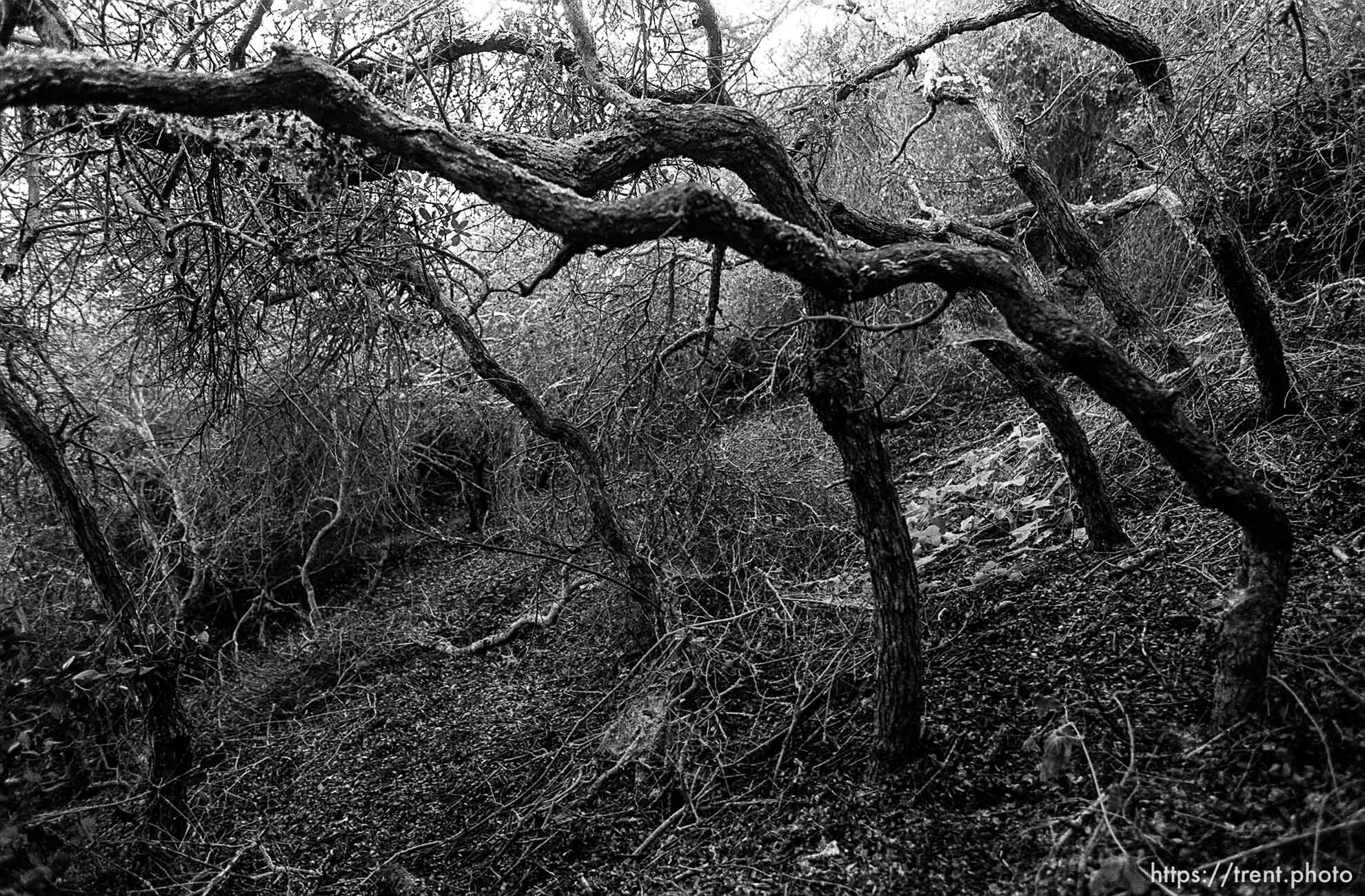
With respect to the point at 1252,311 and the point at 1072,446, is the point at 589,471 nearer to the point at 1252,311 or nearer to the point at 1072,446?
the point at 1072,446

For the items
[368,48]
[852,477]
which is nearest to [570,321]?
[368,48]

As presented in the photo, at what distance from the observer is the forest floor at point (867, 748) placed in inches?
93.3

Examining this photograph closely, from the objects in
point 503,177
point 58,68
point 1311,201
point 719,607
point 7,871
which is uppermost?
point 58,68

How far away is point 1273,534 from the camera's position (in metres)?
2.46

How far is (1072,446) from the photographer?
411 cm

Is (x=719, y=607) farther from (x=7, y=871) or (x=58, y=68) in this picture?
(x=58, y=68)

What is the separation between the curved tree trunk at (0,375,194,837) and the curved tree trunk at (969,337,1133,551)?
4112mm

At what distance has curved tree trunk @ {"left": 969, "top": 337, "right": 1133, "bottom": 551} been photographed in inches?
159

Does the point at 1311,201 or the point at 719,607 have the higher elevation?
the point at 1311,201

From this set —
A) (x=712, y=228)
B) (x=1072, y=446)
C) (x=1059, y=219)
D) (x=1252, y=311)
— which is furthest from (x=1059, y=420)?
(x=712, y=228)

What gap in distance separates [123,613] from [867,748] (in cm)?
331

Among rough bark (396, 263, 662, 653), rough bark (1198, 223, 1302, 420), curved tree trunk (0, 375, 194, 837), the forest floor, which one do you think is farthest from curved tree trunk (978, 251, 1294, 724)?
curved tree trunk (0, 375, 194, 837)

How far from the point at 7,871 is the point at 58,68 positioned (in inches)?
92.4

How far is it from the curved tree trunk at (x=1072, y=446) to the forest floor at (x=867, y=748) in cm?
14
